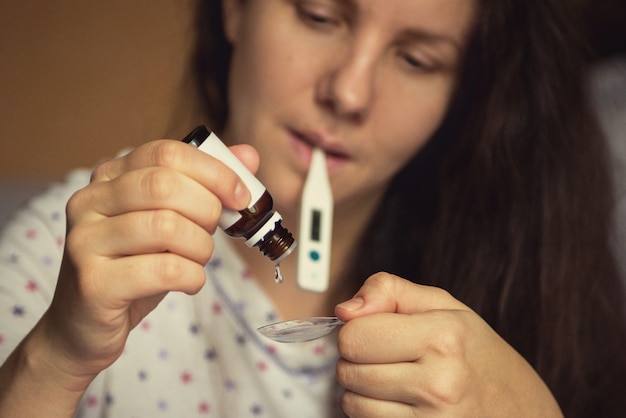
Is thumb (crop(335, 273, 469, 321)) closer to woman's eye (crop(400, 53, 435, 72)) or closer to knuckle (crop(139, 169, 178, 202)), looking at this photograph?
knuckle (crop(139, 169, 178, 202))

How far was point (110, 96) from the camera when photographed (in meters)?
1.51

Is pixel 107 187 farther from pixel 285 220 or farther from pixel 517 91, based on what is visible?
pixel 517 91

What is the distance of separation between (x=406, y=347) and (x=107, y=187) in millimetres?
248

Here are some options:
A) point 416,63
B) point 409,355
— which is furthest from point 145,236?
point 416,63

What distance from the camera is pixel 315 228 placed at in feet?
2.43

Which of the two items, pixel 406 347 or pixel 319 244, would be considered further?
pixel 319 244

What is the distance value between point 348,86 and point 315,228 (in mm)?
143

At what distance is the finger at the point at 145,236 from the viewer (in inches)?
21.3

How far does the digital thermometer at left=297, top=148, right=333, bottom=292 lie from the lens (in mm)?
709

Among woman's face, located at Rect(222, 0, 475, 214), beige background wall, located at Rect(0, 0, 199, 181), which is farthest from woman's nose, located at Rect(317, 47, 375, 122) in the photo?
beige background wall, located at Rect(0, 0, 199, 181)

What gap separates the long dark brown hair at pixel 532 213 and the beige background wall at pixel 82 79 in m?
0.66

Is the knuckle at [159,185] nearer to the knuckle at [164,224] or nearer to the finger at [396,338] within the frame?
the knuckle at [164,224]

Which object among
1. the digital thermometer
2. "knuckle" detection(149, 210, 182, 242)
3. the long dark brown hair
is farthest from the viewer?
the long dark brown hair

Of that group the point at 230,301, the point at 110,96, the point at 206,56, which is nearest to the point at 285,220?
the point at 230,301
